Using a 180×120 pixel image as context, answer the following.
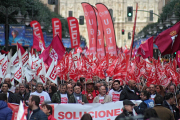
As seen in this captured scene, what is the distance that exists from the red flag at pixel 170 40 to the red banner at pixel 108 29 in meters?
6.72

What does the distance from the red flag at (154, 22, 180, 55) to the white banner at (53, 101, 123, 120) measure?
182 inches

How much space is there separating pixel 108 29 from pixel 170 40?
7607 mm

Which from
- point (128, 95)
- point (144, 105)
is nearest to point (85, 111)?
point (128, 95)

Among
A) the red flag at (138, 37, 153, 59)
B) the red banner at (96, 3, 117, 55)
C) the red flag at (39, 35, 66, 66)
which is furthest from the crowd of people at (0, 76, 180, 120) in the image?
the red flag at (138, 37, 153, 59)

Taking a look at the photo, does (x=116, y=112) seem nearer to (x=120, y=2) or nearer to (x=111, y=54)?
(x=111, y=54)

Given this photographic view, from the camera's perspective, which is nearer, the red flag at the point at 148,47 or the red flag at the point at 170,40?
the red flag at the point at 170,40

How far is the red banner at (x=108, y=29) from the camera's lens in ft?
68.1

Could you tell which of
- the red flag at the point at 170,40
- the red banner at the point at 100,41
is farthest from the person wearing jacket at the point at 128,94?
the red banner at the point at 100,41

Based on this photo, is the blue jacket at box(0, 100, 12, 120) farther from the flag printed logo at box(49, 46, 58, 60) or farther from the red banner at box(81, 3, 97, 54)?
the red banner at box(81, 3, 97, 54)

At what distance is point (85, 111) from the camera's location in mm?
9734

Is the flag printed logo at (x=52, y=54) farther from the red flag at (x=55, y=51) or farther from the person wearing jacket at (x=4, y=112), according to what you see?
the person wearing jacket at (x=4, y=112)

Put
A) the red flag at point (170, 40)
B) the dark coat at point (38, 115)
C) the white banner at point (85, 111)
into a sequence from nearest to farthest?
the dark coat at point (38, 115), the white banner at point (85, 111), the red flag at point (170, 40)

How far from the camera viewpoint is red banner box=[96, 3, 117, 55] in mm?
20759

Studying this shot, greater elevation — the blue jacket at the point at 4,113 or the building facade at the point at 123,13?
the blue jacket at the point at 4,113
